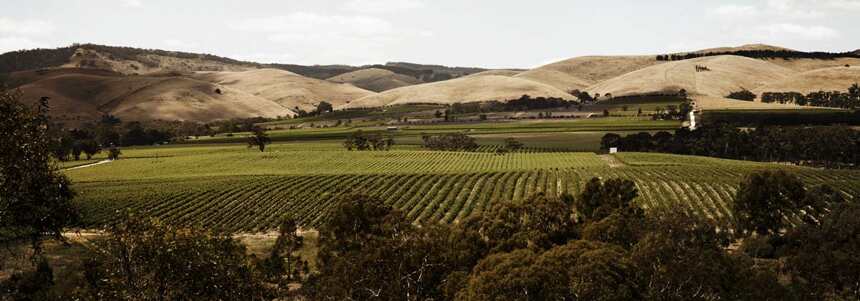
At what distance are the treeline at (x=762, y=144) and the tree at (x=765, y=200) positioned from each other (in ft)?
262

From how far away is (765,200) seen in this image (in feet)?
241

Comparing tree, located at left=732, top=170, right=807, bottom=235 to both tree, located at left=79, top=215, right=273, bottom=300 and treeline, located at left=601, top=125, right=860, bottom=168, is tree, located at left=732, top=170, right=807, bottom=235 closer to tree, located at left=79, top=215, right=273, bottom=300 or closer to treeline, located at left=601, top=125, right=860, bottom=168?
tree, located at left=79, top=215, right=273, bottom=300

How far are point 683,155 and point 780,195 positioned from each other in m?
79.1

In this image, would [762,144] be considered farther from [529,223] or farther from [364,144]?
[529,223]

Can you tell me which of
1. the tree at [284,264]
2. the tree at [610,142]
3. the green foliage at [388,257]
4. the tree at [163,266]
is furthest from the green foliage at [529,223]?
the tree at [610,142]

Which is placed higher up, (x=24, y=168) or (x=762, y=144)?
(x=24, y=168)

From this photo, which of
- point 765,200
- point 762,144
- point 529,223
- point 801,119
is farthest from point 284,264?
point 801,119

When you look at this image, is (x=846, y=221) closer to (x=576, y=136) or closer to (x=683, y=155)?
(x=683, y=155)

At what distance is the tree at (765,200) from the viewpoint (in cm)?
7294

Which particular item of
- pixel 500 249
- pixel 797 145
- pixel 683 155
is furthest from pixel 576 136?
pixel 500 249

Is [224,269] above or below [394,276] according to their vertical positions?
above

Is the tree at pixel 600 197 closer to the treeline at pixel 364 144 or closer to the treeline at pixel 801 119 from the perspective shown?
the treeline at pixel 364 144

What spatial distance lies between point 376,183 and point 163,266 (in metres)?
81.7

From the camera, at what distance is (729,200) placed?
90000 millimetres
